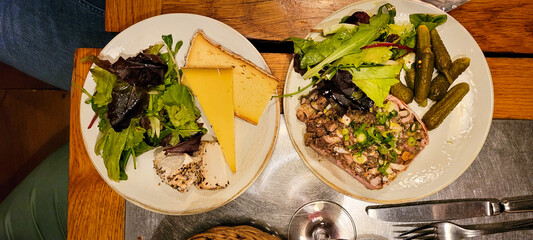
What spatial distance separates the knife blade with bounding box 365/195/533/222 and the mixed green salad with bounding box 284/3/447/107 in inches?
22.5

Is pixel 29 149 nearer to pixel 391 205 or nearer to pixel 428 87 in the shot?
pixel 391 205

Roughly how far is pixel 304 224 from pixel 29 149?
7.31ft

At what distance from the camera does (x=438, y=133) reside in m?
1.56

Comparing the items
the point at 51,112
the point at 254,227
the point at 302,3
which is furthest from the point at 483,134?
the point at 51,112

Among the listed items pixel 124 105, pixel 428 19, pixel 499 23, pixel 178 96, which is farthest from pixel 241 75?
pixel 499 23

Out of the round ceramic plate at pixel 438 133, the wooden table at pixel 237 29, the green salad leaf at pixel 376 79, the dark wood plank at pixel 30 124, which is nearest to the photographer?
the green salad leaf at pixel 376 79

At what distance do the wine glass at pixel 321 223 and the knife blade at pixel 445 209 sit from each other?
14 centimetres

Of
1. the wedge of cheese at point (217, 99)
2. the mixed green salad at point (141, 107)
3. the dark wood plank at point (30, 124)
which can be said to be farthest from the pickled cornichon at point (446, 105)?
Result: the dark wood plank at point (30, 124)

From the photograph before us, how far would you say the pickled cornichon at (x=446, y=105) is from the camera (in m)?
1.49

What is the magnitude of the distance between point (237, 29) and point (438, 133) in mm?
1034

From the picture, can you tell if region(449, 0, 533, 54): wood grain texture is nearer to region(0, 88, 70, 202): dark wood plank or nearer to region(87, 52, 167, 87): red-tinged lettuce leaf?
region(87, 52, 167, 87): red-tinged lettuce leaf

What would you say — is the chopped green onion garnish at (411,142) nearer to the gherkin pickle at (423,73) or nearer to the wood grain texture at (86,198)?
the gherkin pickle at (423,73)

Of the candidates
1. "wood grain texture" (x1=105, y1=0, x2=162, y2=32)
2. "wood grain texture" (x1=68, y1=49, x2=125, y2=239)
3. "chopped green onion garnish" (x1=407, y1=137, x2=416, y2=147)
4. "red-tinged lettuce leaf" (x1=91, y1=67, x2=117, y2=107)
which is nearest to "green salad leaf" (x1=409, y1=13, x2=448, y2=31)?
"chopped green onion garnish" (x1=407, y1=137, x2=416, y2=147)

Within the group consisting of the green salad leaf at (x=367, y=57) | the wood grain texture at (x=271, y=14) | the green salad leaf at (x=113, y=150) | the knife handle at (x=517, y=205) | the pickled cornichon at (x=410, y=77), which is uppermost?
the wood grain texture at (x=271, y=14)
